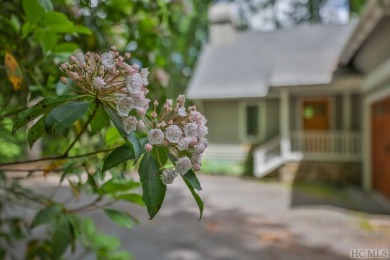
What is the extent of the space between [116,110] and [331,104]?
11990mm

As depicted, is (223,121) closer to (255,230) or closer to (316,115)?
(316,115)

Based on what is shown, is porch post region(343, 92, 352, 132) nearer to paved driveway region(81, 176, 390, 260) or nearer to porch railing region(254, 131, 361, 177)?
porch railing region(254, 131, 361, 177)

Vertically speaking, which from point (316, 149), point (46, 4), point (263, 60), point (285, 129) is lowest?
point (316, 149)

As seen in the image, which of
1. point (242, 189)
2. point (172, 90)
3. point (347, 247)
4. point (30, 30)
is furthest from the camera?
point (172, 90)

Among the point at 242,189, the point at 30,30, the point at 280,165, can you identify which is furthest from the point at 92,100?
the point at 280,165

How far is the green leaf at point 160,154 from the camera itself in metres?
0.76

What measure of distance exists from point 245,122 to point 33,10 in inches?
481

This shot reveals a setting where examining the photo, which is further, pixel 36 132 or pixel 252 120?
pixel 252 120

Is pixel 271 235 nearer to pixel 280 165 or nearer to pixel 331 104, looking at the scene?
pixel 280 165

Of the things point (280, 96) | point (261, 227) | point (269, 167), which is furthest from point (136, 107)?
point (280, 96)

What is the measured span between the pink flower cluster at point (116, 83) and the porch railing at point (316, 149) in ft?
34.7

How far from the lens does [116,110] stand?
74 cm

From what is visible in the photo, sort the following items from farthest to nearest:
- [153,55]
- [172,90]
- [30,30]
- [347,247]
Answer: [172,90] → [347,247] → [153,55] → [30,30]

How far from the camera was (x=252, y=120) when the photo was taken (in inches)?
514
